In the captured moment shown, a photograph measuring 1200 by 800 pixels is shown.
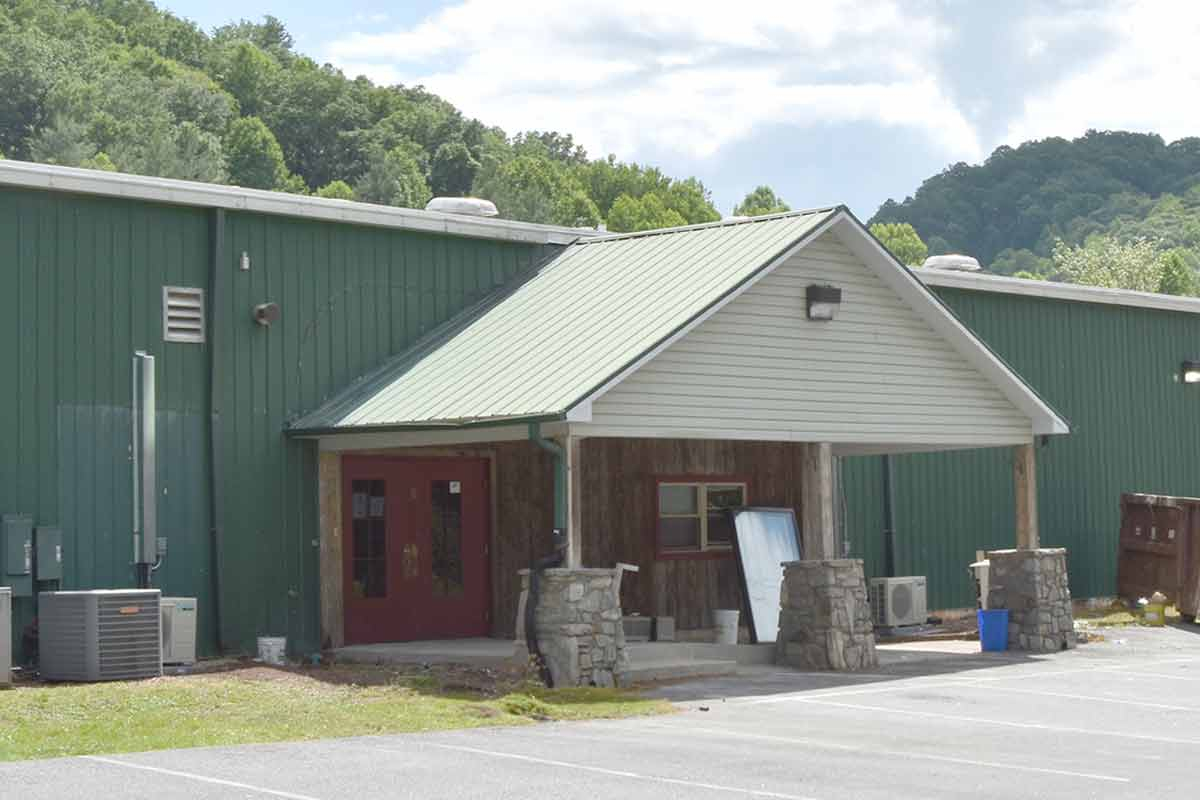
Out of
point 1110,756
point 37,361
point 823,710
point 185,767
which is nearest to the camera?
Result: point 185,767

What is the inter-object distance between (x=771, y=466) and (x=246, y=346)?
7.70m

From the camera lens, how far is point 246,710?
15930 mm

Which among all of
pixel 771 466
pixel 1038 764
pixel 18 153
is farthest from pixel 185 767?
pixel 18 153

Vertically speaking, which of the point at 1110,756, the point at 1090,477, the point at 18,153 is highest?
the point at 18,153

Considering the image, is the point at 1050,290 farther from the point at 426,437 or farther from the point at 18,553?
the point at 18,553

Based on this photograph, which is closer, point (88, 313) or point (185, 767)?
point (185, 767)

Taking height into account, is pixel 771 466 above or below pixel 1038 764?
above

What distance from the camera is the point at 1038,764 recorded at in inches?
520

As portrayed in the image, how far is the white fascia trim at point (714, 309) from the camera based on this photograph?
18.1m

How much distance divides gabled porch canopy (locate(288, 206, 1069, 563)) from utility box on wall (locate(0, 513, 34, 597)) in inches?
131

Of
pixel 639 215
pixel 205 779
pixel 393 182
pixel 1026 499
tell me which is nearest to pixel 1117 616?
pixel 1026 499

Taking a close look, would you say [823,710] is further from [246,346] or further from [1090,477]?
[1090,477]

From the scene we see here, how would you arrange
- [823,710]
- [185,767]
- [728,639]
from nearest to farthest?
[185,767], [823,710], [728,639]

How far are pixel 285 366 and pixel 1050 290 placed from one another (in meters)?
13.3
